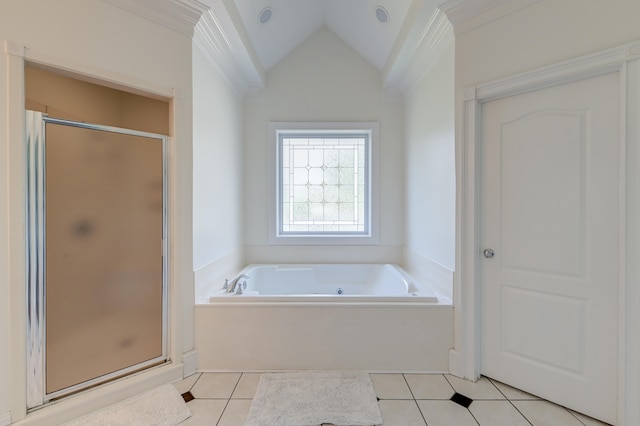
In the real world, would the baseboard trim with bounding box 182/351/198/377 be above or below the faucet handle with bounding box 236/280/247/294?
below

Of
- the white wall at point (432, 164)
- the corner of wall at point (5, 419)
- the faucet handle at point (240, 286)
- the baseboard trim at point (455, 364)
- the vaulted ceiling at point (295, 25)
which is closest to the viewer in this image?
the corner of wall at point (5, 419)

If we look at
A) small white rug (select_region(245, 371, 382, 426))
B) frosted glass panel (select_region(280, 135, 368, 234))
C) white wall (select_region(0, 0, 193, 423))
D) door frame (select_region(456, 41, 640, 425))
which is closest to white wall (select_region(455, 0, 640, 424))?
door frame (select_region(456, 41, 640, 425))

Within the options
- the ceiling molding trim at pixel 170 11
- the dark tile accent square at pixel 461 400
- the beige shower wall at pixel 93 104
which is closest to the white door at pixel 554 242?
the dark tile accent square at pixel 461 400

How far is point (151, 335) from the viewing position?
182 centimetres

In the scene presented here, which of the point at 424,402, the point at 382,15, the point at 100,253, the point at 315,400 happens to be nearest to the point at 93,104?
the point at 100,253

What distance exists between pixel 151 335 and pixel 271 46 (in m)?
2.58

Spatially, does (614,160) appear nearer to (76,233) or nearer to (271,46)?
(271,46)

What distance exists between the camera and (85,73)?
4.99 ft

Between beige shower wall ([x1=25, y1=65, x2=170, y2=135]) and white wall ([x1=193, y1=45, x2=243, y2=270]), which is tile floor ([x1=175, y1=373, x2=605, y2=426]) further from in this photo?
beige shower wall ([x1=25, y1=65, x2=170, y2=135])

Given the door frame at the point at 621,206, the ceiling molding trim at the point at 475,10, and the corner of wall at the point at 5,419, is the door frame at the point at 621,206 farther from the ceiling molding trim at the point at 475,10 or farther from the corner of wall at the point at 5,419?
the corner of wall at the point at 5,419

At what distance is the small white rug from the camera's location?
1.50m

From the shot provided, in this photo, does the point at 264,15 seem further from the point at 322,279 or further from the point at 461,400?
the point at 461,400

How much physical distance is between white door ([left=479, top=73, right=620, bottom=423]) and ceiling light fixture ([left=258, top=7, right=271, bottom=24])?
6.03 feet

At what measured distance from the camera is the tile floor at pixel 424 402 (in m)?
1.50
